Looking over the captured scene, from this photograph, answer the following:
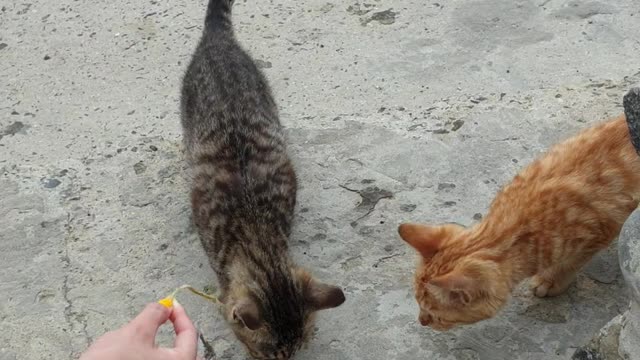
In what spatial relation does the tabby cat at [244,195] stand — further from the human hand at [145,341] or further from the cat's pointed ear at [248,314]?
the human hand at [145,341]

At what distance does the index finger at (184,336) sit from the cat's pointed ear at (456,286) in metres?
0.94

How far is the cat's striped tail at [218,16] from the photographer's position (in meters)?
4.84

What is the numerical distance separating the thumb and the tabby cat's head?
0.52 m

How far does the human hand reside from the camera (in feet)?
8.08

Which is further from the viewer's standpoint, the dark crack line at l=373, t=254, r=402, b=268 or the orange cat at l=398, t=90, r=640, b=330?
the dark crack line at l=373, t=254, r=402, b=268

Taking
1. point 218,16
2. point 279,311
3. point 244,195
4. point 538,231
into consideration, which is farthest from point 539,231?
point 218,16

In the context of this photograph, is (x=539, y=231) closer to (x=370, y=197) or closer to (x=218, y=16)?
(x=370, y=197)

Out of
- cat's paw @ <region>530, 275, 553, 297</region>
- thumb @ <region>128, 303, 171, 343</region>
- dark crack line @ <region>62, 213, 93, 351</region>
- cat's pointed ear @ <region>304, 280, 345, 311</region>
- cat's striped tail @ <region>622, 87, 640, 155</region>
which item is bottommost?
dark crack line @ <region>62, 213, 93, 351</region>

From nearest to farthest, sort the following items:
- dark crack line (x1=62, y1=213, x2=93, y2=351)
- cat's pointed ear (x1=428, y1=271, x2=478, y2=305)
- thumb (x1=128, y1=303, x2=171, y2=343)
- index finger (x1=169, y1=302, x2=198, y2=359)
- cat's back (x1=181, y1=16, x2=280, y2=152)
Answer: thumb (x1=128, y1=303, x2=171, y2=343) < index finger (x1=169, y1=302, x2=198, y2=359) < cat's pointed ear (x1=428, y1=271, x2=478, y2=305) < dark crack line (x1=62, y1=213, x2=93, y2=351) < cat's back (x1=181, y1=16, x2=280, y2=152)

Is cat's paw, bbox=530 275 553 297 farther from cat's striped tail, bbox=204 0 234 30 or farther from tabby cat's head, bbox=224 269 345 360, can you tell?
cat's striped tail, bbox=204 0 234 30

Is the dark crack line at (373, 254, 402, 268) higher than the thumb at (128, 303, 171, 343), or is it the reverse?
the thumb at (128, 303, 171, 343)

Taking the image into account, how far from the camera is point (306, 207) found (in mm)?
4344

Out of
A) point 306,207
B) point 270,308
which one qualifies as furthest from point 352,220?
point 270,308

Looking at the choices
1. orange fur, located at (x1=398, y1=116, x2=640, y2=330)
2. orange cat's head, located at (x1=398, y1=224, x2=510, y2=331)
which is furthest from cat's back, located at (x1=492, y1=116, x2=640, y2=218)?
orange cat's head, located at (x1=398, y1=224, x2=510, y2=331)
